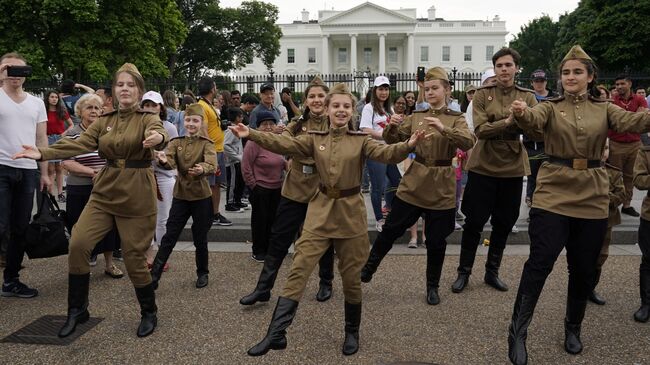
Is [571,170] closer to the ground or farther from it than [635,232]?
farther from it

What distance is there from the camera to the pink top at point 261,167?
20.1 ft

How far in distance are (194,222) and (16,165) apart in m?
1.80

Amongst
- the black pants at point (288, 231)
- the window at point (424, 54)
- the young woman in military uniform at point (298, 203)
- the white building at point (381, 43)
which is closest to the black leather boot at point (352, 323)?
the young woman in military uniform at point (298, 203)

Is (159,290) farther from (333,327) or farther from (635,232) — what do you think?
(635,232)

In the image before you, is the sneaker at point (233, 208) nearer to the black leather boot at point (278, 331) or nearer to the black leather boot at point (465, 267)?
the black leather boot at point (465, 267)

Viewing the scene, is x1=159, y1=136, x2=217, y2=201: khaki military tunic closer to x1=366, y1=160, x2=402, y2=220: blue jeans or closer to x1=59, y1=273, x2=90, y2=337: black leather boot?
x1=59, y1=273, x2=90, y2=337: black leather boot

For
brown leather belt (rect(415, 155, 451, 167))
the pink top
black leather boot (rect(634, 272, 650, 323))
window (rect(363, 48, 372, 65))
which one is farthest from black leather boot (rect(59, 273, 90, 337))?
window (rect(363, 48, 372, 65))

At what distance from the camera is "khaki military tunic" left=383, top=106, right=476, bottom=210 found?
15.9 ft

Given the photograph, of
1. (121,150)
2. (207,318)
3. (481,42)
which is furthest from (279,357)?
(481,42)

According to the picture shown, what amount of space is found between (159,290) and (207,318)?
1.09 m

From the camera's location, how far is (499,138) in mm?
5031

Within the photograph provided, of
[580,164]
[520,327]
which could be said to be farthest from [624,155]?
[520,327]

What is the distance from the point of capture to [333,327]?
4.40 meters

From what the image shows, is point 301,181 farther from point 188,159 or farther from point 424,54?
point 424,54
